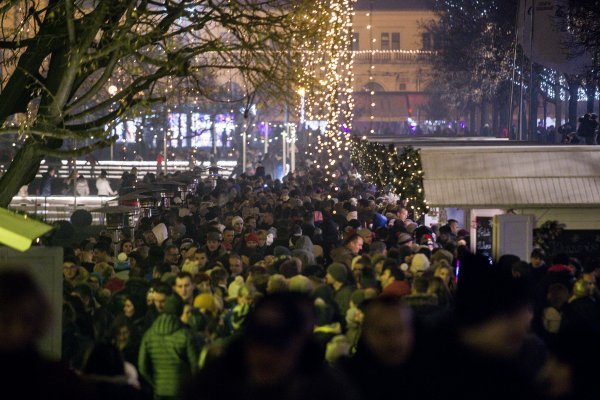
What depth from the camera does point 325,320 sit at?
369 inches

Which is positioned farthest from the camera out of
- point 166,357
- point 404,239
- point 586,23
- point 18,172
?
point 586,23

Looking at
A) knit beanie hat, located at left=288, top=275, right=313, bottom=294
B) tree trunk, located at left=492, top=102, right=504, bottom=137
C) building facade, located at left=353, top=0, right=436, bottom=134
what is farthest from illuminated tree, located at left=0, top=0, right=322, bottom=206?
building facade, located at left=353, top=0, right=436, bottom=134

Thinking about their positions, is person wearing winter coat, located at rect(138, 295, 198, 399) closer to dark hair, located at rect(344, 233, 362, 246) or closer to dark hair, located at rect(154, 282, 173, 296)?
dark hair, located at rect(154, 282, 173, 296)

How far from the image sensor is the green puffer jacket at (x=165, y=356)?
8.77 metres

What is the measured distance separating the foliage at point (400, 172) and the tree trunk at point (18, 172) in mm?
5276

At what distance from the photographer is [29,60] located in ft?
50.2

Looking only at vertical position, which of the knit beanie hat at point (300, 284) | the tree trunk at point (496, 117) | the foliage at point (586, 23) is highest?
the foliage at point (586, 23)

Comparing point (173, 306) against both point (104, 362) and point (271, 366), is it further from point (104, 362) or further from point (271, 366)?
point (271, 366)

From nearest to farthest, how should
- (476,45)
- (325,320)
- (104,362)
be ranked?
(104,362) < (325,320) < (476,45)

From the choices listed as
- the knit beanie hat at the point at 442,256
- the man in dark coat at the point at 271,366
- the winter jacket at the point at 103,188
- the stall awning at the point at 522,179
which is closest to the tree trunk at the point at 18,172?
the knit beanie hat at the point at 442,256

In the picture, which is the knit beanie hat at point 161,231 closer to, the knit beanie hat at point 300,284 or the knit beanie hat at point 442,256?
the knit beanie hat at point 442,256

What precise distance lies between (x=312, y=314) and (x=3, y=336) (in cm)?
123

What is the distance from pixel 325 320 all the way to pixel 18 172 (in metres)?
6.93

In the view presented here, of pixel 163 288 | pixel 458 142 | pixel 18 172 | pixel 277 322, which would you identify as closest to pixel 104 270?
pixel 18 172
